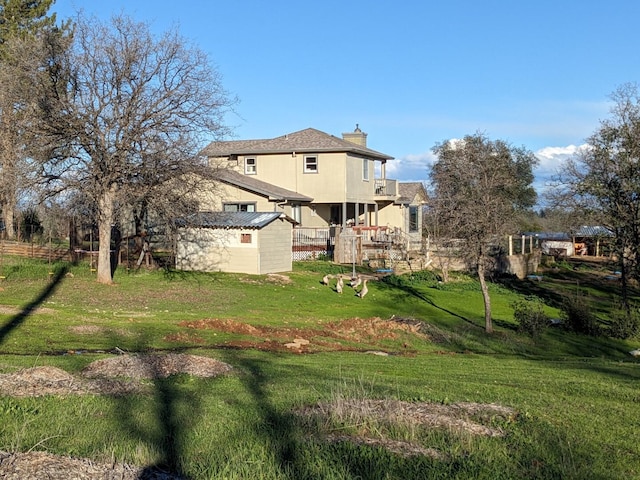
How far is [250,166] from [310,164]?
4158 mm

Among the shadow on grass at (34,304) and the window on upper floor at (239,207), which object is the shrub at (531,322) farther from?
the window on upper floor at (239,207)

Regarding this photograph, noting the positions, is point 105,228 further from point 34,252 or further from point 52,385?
point 52,385

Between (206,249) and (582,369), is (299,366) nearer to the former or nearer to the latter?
(582,369)

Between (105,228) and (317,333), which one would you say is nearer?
(317,333)

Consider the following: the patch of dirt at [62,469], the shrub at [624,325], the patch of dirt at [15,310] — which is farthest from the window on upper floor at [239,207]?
the patch of dirt at [62,469]

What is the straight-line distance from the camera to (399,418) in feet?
25.6

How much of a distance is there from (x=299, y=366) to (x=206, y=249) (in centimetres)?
2226

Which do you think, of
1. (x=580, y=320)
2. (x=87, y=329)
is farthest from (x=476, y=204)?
(x=87, y=329)

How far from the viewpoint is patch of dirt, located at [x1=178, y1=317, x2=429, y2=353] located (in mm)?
18188

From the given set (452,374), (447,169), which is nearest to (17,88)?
(447,169)

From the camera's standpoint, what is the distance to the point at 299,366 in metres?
13.7

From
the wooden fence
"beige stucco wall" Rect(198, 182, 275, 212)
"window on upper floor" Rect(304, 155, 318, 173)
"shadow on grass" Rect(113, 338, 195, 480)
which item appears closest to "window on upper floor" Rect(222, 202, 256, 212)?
"beige stucco wall" Rect(198, 182, 275, 212)

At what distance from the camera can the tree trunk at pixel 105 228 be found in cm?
2734

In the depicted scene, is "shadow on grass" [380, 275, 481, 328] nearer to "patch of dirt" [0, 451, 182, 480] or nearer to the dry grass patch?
the dry grass patch
